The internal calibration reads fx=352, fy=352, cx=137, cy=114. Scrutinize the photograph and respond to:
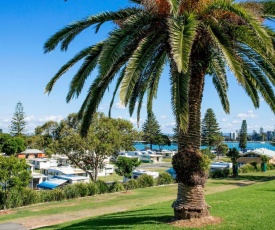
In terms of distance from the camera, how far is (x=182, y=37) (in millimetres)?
7547

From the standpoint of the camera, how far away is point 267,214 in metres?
10.7

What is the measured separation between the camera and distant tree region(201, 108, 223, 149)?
246 feet

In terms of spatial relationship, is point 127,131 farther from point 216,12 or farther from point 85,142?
point 216,12

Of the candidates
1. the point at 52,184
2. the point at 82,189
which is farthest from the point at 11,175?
the point at 52,184

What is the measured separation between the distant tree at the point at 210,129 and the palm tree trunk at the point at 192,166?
219 feet

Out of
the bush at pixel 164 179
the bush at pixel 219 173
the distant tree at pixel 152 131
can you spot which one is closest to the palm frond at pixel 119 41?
the bush at pixel 164 179

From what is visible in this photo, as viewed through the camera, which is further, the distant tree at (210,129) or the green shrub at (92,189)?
the distant tree at (210,129)

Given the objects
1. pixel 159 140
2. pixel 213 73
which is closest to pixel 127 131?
pixel 213 73

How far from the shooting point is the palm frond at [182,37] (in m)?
7.10

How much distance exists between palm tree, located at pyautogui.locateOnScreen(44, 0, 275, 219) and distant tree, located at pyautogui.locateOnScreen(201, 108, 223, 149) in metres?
65.7

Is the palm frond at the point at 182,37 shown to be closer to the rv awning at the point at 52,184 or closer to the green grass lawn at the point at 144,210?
the green grass lawn at the point at 144,210

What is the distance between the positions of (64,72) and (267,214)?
7378mm

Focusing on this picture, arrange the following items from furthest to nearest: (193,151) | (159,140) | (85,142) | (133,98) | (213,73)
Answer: (159,140) → (85,142) → (213,73) → (133,98) → (193,151)

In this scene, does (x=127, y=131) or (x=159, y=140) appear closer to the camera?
(x=127, y=131)
